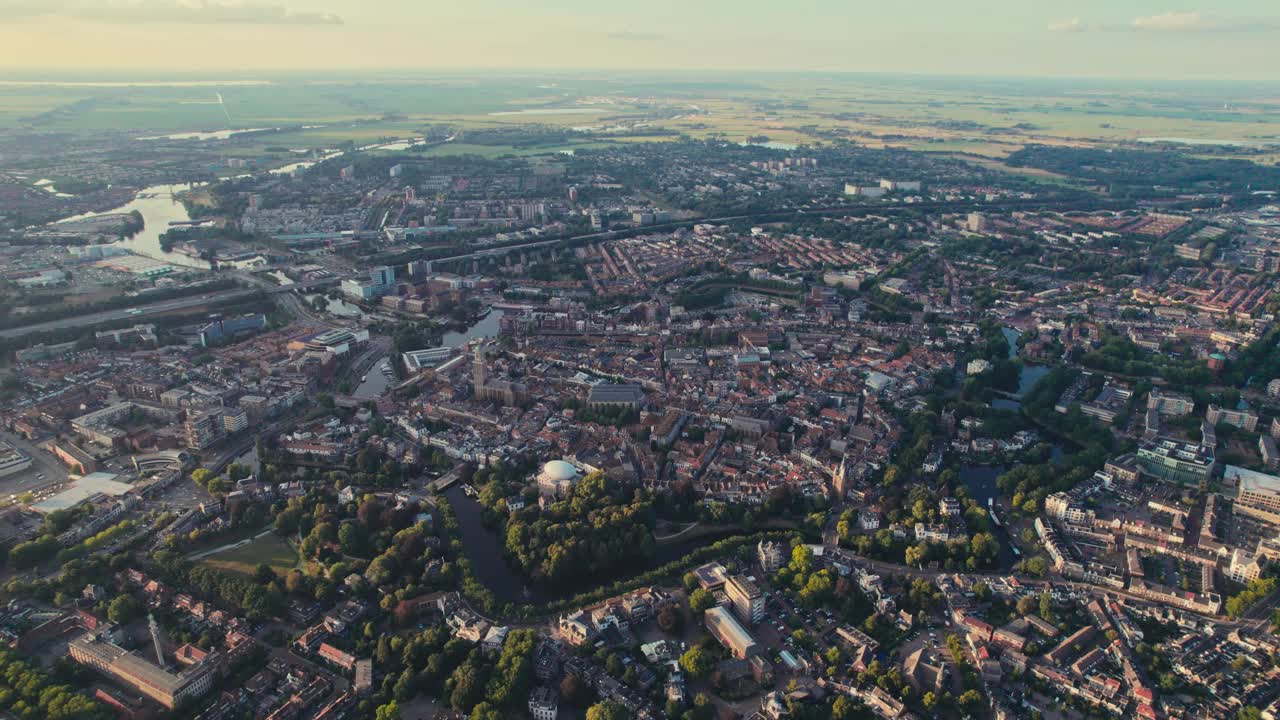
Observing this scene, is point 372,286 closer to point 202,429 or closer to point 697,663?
point 202,429

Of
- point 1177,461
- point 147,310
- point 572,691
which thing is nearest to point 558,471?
point 572,691

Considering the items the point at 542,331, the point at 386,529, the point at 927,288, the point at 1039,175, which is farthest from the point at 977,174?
the point at 386,529

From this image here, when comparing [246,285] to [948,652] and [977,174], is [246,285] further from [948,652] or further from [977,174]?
[977,174]

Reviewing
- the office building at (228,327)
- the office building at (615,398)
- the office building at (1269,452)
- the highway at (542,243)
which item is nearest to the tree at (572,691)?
the office building at (615,398)

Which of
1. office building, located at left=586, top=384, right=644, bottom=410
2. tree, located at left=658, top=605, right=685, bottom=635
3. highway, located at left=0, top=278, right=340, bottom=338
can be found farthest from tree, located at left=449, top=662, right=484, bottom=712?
highway, located at left=0, top=278, right=340, bottom=338

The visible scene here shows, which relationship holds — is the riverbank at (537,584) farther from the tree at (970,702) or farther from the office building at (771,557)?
the tree at (970,702)
